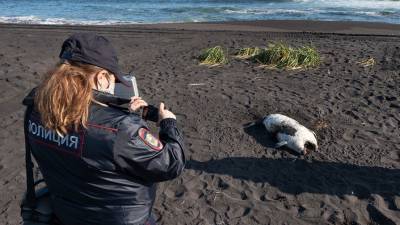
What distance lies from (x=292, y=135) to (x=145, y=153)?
3995mm

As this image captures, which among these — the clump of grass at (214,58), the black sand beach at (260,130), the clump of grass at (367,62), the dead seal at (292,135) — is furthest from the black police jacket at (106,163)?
the clump of grass at (367,62)

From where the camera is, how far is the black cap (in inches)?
70.2

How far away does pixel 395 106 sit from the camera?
7070 millimetres

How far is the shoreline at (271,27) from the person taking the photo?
608 inches

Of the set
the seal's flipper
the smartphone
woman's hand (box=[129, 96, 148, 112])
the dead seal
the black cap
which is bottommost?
the seal's flipper

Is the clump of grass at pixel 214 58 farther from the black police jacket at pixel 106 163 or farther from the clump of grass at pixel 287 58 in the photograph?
the black police jacket at pixel 106 163

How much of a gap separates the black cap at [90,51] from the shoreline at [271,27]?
44.3 ft

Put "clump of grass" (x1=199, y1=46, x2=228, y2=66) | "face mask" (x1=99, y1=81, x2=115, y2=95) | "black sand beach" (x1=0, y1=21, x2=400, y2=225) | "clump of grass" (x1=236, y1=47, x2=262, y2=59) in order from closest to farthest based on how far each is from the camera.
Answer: "face mask" (x1=99, y1=81, x2=115, y2=95) < "black sand beach" (x1=0, y1=21, x2=400, y2=225) < "clump of grass" (x1=199, y1=46, x2=228, y2=66) < "clump of grass" (x1=236, y1=47, x2=262, y2=59)

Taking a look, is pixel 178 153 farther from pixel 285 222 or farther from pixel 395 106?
pixel 395 106

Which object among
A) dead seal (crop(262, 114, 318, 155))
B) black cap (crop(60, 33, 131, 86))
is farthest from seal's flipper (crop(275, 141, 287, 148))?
black cap (crop(60, 33, 131, 86))

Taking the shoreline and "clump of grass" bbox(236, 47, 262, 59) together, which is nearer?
"clump of grass" bbox(236, 47, 262, 59)

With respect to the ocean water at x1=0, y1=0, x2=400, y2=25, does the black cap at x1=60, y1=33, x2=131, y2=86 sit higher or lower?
higher

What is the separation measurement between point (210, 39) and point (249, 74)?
432 cm

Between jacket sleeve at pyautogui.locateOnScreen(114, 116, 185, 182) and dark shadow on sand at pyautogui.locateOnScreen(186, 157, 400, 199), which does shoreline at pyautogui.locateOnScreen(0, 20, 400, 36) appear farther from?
jacket sleeve at pyautogui.locateOnScreen(114, 116, 185, 182)
